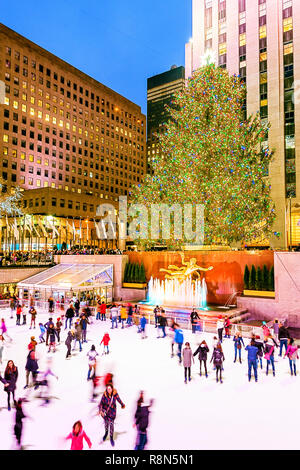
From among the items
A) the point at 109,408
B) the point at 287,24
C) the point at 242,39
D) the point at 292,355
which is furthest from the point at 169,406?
the point at 242,39

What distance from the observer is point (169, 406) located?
8.88m

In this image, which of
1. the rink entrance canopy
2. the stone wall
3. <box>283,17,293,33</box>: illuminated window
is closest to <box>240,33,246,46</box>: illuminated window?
<box>283,17,293,33</box>: illuminated window

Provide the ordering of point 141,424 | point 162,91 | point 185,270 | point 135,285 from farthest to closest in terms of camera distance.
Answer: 1. point 162,91
2. point 135,285
3. point 185,270
4. point 141,424

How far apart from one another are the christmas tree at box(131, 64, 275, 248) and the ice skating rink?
15.4 meters

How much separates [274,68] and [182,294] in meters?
32.3

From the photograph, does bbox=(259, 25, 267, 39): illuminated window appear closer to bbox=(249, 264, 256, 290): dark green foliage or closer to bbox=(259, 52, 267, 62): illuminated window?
bbox=(259, 52, 267, 62): illuminated window

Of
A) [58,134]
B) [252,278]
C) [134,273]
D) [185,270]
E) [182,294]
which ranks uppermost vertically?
[58,134]

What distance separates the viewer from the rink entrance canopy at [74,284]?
24938 millimetres

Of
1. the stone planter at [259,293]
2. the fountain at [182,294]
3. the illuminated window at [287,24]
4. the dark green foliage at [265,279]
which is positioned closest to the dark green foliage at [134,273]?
the fountain at [182,294]

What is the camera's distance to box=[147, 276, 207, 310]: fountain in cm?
2348

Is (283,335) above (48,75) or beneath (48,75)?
beneath

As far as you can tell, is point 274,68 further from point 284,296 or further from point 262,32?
point 284,296

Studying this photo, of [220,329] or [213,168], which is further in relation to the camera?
[213,168]

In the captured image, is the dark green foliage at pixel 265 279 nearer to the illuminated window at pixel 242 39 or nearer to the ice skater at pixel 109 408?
the ice skater at pixel 109 408
